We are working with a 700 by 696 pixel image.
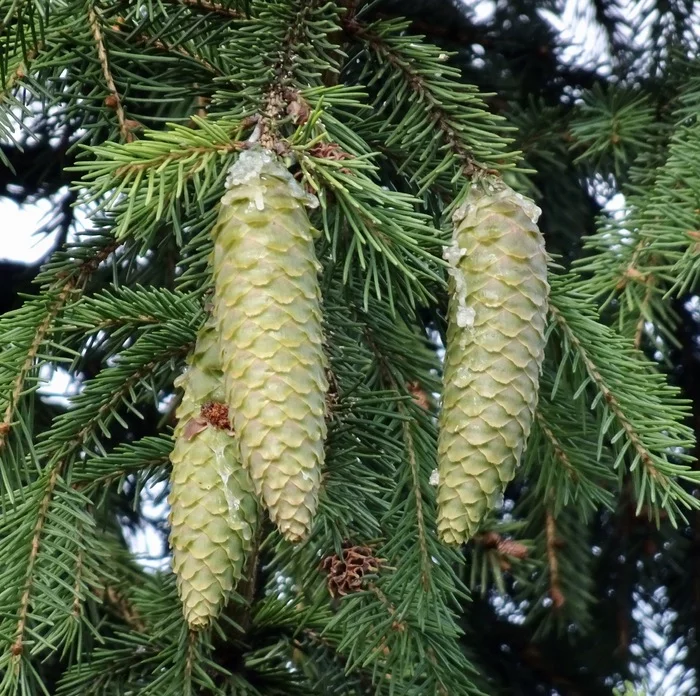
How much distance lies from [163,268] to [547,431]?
75 centimetres

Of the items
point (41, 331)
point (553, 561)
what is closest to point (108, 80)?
point (41, 331)

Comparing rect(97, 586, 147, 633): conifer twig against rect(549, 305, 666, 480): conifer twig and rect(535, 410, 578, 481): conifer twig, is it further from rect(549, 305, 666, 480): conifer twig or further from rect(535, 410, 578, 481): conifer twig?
rect(549, 305, 666, 480): conifer twig

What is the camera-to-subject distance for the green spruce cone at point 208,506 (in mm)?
768

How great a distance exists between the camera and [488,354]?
782 millimetres

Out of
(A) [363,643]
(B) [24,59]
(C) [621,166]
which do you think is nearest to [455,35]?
(C) [621,166]

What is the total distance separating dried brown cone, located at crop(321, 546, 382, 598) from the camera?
1.02 metres

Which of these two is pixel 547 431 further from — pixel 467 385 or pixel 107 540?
pixel 107 540

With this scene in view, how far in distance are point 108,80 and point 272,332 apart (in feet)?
1.39

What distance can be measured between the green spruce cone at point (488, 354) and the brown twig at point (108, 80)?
364mm

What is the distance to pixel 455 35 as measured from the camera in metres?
1.68

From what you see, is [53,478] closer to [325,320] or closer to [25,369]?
[25,369]

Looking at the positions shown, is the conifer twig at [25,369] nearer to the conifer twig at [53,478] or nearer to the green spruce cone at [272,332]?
the conifer twig at [53,478]

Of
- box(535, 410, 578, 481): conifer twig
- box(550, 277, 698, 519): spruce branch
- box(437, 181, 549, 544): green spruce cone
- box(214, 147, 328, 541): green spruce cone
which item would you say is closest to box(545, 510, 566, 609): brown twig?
box(535, 410, 578, 481): conifer twig

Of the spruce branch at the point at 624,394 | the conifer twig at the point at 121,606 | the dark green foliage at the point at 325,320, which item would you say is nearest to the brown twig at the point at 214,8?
the dark green foliage at the point at 325,320
